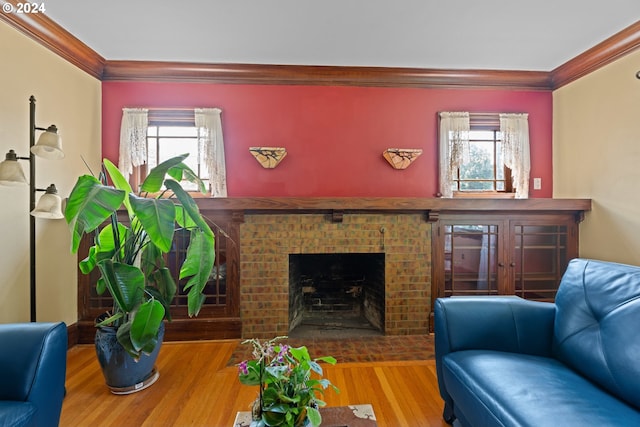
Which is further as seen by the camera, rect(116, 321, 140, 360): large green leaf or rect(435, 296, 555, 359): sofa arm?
rect(116, 321, 140, 360): large green leaf

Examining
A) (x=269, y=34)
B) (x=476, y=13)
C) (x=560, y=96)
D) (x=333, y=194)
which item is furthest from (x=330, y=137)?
(x=560, y=96)

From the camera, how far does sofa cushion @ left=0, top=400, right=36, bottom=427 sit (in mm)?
1114

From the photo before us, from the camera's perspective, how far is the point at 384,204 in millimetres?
2707

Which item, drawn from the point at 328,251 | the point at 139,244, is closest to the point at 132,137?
the point at 139,244

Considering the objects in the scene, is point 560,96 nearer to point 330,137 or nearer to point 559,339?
point 330,137

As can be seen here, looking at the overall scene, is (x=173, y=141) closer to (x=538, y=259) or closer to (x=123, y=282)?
(x=123, y=282)

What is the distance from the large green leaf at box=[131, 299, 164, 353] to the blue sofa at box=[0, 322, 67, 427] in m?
0.34

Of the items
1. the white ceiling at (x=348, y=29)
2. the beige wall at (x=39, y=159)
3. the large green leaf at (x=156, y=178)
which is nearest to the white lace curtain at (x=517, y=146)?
the white ceiling at (x=348, y=29)

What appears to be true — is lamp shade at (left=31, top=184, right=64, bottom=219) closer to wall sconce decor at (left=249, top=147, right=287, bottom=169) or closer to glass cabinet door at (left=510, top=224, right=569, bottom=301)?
wall sconce decor at (left=249, top=147, right=287, bottom=169)

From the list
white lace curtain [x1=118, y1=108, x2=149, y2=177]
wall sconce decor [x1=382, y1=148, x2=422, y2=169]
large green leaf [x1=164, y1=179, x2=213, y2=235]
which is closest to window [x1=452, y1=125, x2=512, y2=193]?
wall sconce decor [x1=382, y1=148, x2=422, y2=169]

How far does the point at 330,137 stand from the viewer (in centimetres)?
308

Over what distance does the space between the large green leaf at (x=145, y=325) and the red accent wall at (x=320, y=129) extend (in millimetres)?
1515

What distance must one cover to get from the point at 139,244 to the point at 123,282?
0.36 m

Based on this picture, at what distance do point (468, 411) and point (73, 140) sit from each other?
3.46 metres
